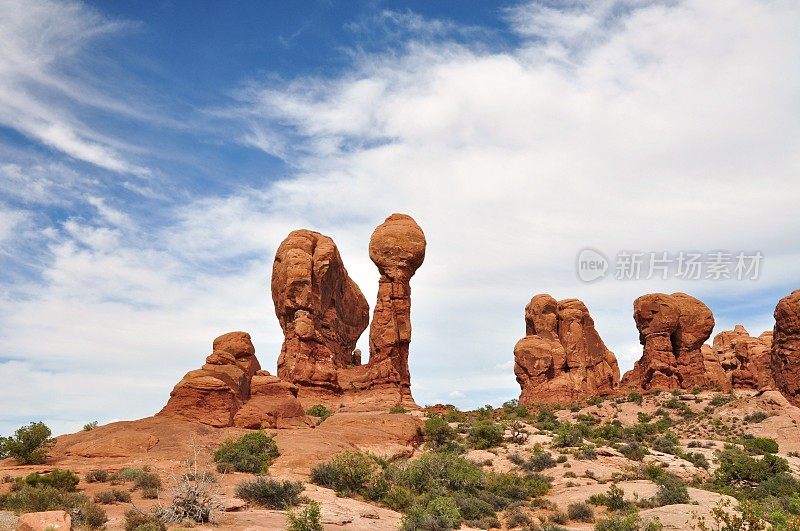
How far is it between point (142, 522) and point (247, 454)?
1021cm

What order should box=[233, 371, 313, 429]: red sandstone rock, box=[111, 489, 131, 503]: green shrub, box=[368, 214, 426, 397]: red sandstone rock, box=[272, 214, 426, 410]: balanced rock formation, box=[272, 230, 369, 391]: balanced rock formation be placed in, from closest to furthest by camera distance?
box=[111, 489, 131, 503]: green shrub < box=[233, 371, 313, 429]: red sandstone rock < box=[272, 214, 426, 410]: balanced rock formation < box=[272, 230, 369, 391]: balanced rock formation < box=[368, 214, 426, 397]: red sandstone rock

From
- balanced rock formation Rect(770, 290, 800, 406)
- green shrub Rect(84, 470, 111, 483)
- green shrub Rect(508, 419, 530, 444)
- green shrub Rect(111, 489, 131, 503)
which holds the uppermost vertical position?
balanced rock formation Rect(770, 290, 800, 406)

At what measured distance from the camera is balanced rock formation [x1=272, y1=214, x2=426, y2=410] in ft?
175

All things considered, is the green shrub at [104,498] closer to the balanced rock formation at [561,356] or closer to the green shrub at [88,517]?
the green shrub at [88,517]

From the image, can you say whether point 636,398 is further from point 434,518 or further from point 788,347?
point 434,518

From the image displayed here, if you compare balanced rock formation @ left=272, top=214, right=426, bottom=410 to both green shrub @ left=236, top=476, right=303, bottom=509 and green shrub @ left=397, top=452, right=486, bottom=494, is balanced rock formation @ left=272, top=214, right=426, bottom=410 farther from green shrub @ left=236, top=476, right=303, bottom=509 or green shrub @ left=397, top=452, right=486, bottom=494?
green shrub @ left=236, top=476, right=303, bottom=509

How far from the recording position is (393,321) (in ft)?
184

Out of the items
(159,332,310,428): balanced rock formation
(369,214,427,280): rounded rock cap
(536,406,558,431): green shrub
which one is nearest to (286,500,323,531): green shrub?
(159,332,310,428): balanced rock formation

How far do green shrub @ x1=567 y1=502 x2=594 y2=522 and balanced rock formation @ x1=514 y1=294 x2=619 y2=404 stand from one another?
131 feet

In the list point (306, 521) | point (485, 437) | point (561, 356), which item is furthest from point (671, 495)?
point (561, 356)

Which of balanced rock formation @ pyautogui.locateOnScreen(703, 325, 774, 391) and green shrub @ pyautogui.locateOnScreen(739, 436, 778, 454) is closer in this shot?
green shrub @ pyautogui.locateOnScreen(739, 436, 778, 454)

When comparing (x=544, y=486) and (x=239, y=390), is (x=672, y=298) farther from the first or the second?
(x=239, y=390)

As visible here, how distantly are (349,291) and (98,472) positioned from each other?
4652cm

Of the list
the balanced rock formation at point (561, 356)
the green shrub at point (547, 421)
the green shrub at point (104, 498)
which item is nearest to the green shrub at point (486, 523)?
the green shrub at point (104, 498)
